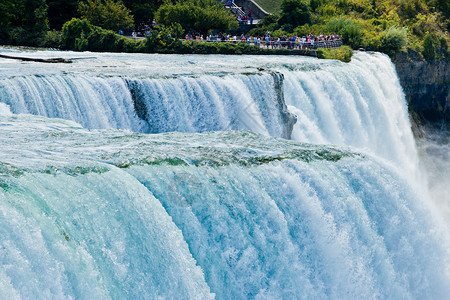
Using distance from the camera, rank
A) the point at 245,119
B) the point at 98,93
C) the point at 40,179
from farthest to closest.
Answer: the point at 245,119 → the point at 98,93 → the point at 40,179

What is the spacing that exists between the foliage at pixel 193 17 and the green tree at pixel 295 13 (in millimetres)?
4082

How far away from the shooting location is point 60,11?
1615 inches

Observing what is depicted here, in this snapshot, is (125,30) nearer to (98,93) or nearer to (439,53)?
(439,53)

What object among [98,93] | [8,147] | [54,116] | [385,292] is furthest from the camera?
[98,93]

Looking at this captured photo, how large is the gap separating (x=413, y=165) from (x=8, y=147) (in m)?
21.5

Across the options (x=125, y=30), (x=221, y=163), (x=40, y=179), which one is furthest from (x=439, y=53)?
(x=40, y=179)

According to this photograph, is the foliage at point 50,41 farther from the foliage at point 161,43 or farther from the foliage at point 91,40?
the foliage at point 161,43

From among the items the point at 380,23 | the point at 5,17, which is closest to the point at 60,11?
the point at 5,17

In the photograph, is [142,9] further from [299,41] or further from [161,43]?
[299,41]

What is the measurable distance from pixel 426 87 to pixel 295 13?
11.0 meters

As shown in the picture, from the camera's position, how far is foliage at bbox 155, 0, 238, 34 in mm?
39500

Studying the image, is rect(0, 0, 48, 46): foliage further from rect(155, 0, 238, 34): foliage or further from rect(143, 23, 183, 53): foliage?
rect(155, 0, 238, 34): foliage

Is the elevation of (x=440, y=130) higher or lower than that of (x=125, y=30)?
lower

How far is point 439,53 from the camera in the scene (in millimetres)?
38188
